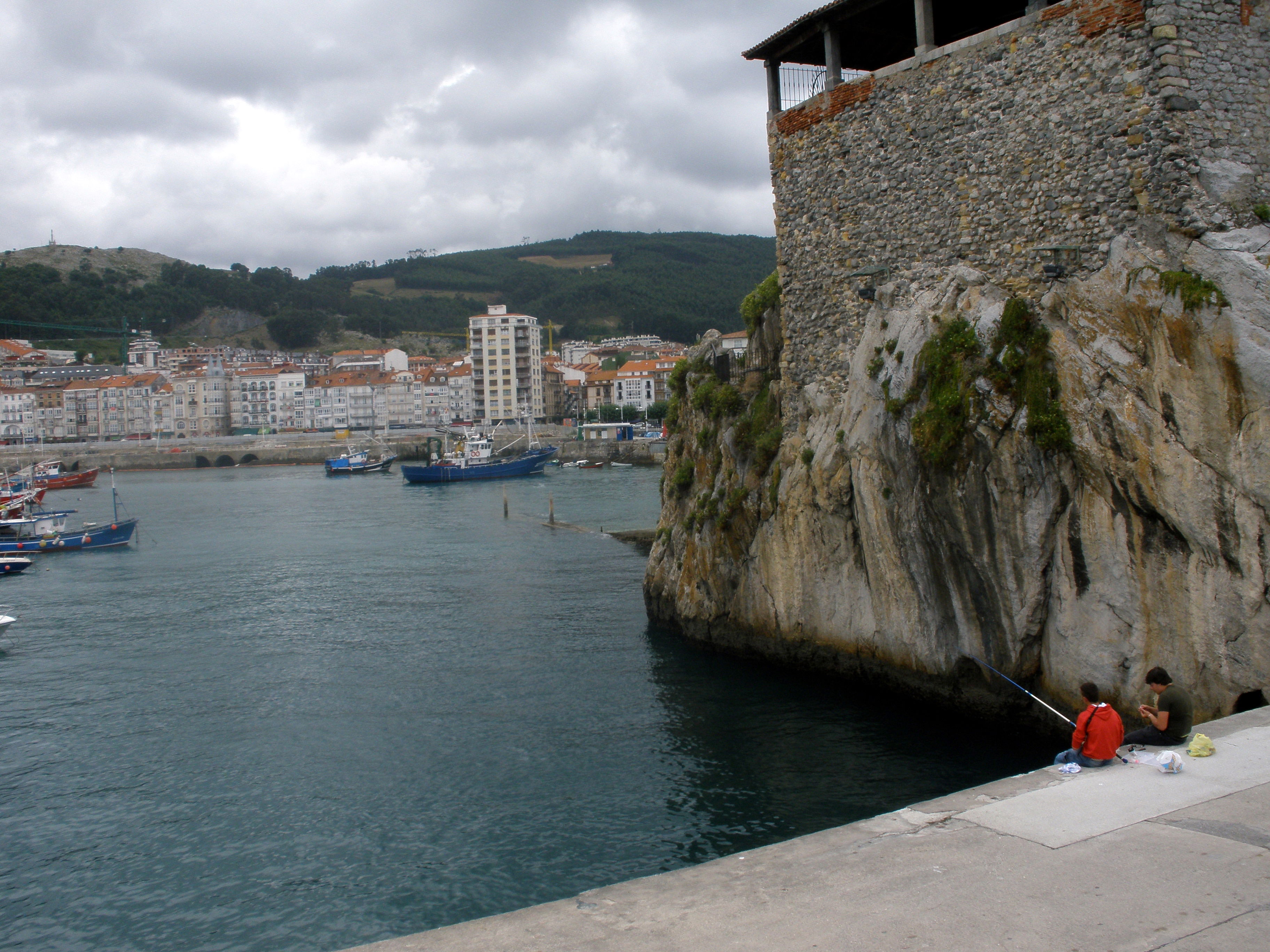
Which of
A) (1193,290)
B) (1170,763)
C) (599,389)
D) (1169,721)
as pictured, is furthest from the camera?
(599,389)

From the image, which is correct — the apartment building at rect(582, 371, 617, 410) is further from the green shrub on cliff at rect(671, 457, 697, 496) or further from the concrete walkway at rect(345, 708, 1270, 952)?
the concrete walkway at rect(345, 708, 1270, 952)

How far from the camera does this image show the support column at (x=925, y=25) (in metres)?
12.0

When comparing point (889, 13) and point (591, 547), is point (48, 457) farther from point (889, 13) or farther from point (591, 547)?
point (889, 13)

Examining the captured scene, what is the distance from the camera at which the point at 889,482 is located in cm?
1234

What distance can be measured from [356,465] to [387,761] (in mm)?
69516

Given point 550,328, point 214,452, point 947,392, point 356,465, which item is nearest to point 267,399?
point 214,452

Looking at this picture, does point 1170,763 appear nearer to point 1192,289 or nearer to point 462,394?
point 1192,289

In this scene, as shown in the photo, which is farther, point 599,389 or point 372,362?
point 372,362

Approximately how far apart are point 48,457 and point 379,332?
9121 cm

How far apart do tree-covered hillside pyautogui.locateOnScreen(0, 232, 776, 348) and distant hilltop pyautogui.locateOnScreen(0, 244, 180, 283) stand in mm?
3411

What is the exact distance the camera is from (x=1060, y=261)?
10.2 m

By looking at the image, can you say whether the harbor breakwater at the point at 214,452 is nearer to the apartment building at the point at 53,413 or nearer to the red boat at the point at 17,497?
the apartment building at the point at 53,413

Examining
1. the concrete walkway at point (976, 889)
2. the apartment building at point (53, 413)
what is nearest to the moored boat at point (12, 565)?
the concrete walkway at point (976, 889)

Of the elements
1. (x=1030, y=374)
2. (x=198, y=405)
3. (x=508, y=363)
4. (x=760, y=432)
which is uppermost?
(x=508, y=363)
